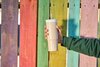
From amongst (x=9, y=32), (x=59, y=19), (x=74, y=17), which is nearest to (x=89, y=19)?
(x=74, y=17)

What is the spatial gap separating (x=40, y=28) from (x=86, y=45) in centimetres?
63

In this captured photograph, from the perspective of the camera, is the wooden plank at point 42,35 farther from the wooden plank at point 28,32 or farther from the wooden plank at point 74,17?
the wooden plank at point 74,17

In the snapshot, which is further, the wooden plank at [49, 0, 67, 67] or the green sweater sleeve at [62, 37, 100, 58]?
the wooden plank at [49, 0, 67, 67]

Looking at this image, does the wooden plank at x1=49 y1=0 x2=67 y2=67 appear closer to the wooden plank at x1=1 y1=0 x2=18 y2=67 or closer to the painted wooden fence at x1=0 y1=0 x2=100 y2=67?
the painted wooden fence at x1=0 y1=0 x2=100 y2=67

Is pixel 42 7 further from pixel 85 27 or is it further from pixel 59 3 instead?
pixel 85 27

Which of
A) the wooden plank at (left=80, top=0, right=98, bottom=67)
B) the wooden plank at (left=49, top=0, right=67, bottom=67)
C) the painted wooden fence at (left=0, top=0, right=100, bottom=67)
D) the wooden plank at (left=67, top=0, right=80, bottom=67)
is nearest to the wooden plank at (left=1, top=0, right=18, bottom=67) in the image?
the painted wooden fence at (left=0, top=0, right=100, bottom=67)

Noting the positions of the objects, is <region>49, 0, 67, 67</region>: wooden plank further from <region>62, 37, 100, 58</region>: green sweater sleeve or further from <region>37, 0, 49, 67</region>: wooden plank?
<region>62, 37, 100, 58</region>: green sweater sleeve

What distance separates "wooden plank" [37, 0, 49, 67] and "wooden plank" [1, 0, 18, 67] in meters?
0.23

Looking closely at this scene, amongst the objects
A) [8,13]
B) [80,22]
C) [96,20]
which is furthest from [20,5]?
[96,20]

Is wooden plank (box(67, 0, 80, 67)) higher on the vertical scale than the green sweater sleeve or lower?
higher

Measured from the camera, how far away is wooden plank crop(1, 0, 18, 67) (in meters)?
2.29

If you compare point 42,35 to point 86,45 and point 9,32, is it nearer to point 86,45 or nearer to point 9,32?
point 9,32

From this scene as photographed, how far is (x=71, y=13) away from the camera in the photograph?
7.59ft

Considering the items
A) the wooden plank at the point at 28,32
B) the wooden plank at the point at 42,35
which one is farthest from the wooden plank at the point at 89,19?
the wooden plank at the point at 28,32
